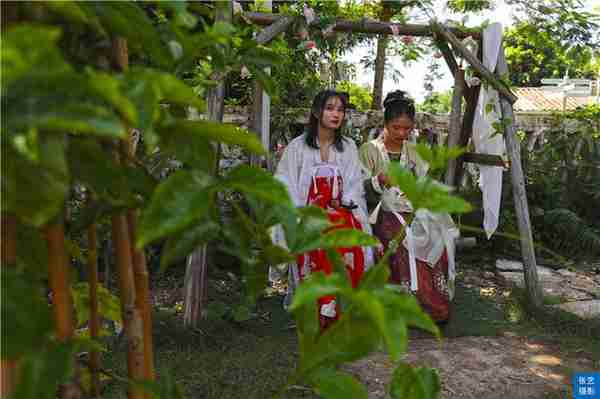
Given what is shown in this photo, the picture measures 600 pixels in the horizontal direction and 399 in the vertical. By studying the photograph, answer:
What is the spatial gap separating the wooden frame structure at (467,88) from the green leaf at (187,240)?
304 cm

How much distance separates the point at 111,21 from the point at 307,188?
323cm

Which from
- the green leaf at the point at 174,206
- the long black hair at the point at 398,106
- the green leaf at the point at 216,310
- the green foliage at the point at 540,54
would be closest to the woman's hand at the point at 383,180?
the long black hair at the point at 398,106

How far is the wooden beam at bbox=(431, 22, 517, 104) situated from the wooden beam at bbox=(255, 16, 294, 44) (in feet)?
3.31

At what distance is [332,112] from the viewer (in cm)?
364

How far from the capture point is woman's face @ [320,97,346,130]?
144 inches

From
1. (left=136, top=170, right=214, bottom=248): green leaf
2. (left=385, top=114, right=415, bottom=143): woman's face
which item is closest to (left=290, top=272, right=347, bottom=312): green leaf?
(left=136, top=170, right=214, bottom=248): green leaf

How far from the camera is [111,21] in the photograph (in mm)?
476

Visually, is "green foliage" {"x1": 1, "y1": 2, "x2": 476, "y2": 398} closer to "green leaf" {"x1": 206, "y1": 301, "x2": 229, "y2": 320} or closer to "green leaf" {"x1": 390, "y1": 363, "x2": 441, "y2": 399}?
"green leaf" {"x1": 390, "y1": 363, "x2": 441, "y2": 399}

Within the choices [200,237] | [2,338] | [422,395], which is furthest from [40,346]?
[422,395]

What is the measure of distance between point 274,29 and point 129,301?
120 inches

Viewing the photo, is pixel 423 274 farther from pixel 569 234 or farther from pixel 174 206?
pixel 174 206

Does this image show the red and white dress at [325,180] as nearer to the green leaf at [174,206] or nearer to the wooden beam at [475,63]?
the wooden beam at [475,63]

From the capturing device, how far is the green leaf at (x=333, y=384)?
2.04 ft

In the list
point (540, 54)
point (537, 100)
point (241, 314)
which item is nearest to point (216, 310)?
point (241, 314)
